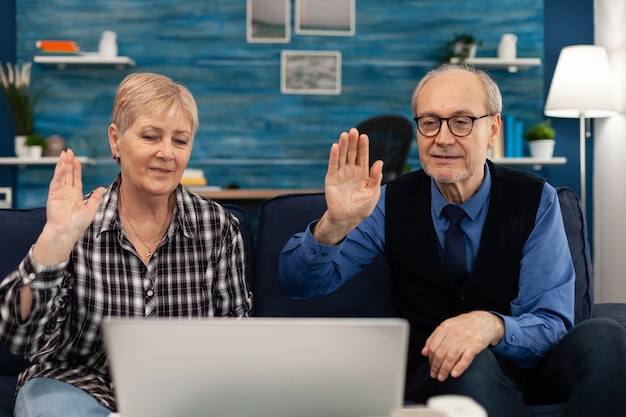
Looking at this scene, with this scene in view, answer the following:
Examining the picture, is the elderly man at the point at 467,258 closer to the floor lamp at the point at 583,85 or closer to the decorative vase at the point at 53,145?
the floor lamp at the point at 583,85

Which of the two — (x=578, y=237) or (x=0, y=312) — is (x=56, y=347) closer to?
(x=0, y=312)

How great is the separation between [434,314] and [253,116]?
3416 millimetres

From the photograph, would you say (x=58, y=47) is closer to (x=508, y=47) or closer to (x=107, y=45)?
Result: (x=107, y=45)

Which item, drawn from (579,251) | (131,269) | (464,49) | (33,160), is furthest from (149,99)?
(464,49)

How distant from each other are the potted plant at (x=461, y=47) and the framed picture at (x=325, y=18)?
67cm

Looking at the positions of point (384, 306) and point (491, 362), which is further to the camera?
point (384, 306)

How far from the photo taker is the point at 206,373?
93 centimetres

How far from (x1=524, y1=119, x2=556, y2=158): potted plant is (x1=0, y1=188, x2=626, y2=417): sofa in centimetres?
285

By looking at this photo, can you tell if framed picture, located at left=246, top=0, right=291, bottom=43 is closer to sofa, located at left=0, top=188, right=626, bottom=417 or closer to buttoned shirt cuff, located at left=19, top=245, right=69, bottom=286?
A: sofa, located at left=0, top=188, right=626, bottom=417

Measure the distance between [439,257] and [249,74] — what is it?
347 cm

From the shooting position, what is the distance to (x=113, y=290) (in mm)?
1642

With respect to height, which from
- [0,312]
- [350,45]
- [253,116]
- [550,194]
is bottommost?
[0,312]

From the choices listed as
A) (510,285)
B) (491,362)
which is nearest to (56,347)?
(491,362)

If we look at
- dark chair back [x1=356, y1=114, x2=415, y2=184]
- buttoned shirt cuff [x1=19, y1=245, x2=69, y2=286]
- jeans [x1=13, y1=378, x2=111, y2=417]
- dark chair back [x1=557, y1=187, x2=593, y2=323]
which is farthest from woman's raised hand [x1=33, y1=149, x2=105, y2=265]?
dark chair back [x1=356, y1=114, x2=415, y2=184]
